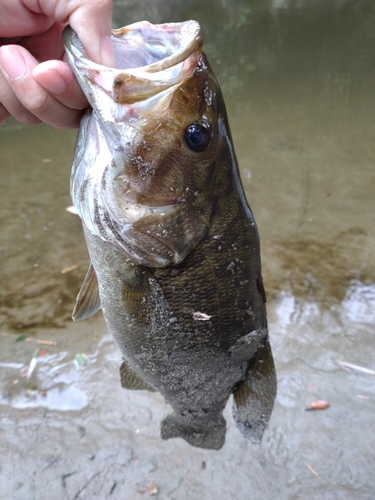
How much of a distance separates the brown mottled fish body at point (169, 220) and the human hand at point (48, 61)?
2.2 inches

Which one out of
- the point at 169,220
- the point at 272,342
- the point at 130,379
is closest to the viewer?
the point at 169,220

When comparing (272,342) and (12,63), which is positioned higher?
(12,63)

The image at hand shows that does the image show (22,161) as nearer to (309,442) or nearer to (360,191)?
(360,191)

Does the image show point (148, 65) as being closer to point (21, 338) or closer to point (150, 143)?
point (150, 143)

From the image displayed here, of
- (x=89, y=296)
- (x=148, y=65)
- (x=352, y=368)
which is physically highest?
(x=148, y=65)

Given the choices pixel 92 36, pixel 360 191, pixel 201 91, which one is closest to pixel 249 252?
pixel 201 91

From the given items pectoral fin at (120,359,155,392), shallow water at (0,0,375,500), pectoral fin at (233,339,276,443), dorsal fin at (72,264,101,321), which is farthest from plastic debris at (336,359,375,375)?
dorsal fin at (72,264,101,321)

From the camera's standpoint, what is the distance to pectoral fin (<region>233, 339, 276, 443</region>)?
6.40ft

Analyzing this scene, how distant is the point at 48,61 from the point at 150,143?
0.38 metres

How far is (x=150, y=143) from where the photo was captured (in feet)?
4.17

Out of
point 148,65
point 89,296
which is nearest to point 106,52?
point 148,65

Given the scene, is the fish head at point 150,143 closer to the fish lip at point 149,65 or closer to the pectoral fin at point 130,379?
the fish lip at point 149,65

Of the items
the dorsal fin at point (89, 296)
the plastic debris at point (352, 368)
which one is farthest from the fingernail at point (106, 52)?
the plastic debris at point (352, 368)

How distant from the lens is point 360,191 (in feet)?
19.5
